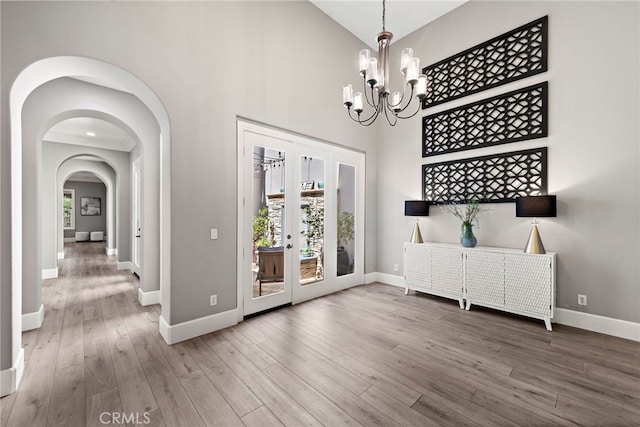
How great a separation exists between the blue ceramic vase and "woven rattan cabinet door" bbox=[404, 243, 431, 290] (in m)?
0.50

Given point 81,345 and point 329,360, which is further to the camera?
point 81,345

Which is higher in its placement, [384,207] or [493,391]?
[384,207]

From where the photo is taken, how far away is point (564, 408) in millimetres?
1794

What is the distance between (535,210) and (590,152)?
0.90 metres

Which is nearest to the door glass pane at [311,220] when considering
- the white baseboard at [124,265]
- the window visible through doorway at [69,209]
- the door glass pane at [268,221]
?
the door glass pane at [268,221]

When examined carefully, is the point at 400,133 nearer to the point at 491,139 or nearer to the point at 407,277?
the point at 491,139

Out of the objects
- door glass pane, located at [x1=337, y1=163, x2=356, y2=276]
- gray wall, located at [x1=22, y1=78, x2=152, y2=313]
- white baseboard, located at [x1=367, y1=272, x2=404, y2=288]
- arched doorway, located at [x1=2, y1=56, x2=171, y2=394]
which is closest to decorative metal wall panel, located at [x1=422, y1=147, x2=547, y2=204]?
door glass pane, located at [x1=337, y1=163, x2=356, y2=276]

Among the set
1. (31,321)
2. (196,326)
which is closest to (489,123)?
(196,326)

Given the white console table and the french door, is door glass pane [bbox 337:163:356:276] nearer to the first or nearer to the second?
the french door

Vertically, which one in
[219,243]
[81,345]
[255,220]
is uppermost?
[255,220]

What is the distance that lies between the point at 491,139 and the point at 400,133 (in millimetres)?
1502

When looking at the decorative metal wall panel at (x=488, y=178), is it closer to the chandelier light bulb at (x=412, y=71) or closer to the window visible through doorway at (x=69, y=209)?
the chandelier light bulb at (x=412, y=71)

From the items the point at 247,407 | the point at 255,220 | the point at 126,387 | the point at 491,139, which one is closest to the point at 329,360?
the point at 247,407

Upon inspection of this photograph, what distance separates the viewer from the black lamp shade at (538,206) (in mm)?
3014
